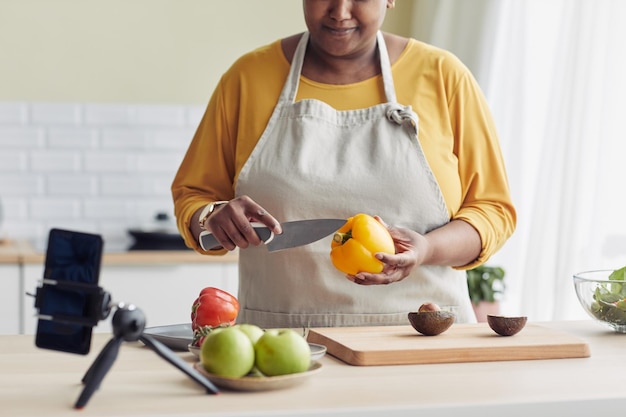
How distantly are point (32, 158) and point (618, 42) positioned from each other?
2.42m

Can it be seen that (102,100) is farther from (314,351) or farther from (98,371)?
(98,371)

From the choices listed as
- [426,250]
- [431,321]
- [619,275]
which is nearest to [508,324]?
[431,321]

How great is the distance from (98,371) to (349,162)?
954 millimetres

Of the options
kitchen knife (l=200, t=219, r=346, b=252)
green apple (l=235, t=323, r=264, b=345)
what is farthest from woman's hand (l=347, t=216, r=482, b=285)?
green apple (l=235, t=323, r=264, b=345)

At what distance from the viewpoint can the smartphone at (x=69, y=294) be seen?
1264 mm

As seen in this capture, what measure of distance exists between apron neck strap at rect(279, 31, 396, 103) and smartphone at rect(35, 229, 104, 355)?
0.95 m

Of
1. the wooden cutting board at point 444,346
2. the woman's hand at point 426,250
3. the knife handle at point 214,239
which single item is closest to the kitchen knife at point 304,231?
the knife handle at point 214,239

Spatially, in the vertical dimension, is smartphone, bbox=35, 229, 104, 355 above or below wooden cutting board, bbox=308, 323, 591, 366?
above

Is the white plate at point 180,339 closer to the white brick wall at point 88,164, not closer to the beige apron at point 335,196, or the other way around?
the beige apron at point 335,196

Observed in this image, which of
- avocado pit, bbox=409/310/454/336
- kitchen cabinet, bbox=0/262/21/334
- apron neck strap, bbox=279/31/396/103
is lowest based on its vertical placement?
kitchen cabinet, bbox=0/262/21/334

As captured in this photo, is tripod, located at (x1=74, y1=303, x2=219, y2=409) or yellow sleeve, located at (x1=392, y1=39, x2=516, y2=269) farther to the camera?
yellow sleeve, located at (x1=392, y1=39, x2=516, y2=269)

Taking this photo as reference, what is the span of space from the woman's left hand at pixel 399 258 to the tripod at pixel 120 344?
55cm

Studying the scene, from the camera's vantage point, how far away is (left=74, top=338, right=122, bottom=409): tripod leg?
124cm

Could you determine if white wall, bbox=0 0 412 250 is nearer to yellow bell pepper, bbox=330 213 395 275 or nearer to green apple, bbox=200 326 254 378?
yellow bell pepper, bbox=330 213 395 275
